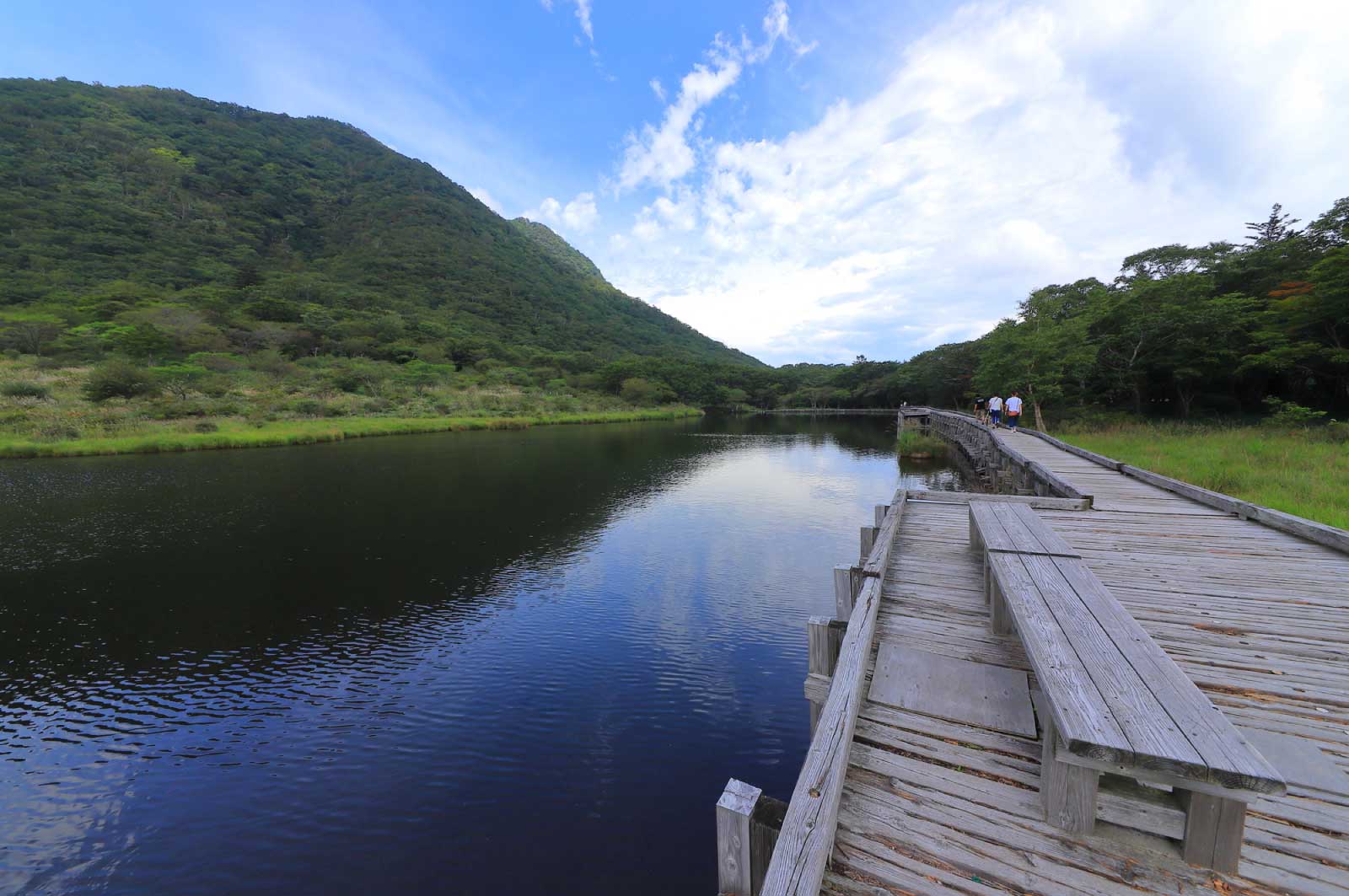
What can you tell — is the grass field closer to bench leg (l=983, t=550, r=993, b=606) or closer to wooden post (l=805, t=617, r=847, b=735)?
bench leg (l=983, t=550, r=993, b=606)

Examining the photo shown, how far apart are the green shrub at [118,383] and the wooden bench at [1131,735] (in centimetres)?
5035

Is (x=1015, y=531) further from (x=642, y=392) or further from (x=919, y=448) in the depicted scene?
(x=642, y=392)

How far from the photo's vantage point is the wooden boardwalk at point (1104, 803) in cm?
204

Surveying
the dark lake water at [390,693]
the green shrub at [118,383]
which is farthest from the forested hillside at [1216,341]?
the green shrub at [118,383]

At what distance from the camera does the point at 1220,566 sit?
4.98m

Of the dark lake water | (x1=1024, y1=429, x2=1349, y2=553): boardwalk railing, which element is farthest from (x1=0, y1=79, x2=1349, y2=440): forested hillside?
the dark lake water

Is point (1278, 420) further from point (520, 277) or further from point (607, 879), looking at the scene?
point (520, 277)

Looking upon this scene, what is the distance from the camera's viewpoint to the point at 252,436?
97.7ft

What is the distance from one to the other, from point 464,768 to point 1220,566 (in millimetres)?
7977

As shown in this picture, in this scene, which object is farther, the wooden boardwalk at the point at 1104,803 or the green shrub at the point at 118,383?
the green shrub at the point at 118,383

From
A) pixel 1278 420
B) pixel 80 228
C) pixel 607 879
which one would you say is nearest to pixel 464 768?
pixel 607 879

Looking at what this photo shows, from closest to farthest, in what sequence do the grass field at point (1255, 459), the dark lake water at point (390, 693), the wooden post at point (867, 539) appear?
the dark lake water at point (390, 693)
the wooden post at point (867, 539)
the grass field at point (1255, 459)

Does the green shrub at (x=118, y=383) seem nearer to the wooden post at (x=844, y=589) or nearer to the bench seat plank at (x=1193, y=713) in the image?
the wooden post at (x=844, y=589)

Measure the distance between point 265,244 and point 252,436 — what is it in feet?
331
